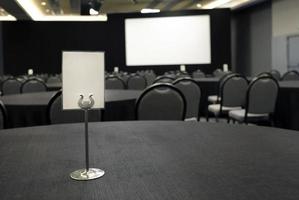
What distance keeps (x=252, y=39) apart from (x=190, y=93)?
422 inches

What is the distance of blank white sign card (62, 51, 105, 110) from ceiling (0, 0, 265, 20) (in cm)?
1171

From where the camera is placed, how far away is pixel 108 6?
1544 centimetres

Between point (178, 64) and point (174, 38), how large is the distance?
37.3 inches

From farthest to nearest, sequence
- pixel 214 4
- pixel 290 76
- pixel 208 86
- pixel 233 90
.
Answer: pixel 214 4 < pixel 208 86 < pixel 290 76 < pixel 233 90

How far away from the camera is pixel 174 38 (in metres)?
14.9

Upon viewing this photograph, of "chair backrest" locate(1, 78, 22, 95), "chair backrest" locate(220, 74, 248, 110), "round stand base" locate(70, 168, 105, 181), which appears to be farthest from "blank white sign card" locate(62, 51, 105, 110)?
"chair backrest" locate(1, 78, 22, 95)

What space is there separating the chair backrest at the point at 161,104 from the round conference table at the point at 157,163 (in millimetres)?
1103

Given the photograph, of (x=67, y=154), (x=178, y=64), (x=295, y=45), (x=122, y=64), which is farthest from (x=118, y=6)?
(x=67, y=154)

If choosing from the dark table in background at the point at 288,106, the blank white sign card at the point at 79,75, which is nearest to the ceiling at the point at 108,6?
the dark table in background at the point at 288,106

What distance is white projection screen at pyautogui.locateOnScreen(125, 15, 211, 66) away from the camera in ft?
48.4

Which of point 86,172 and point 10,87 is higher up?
point 10,87

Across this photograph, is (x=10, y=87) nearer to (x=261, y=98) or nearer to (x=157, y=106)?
(x=261, y=98)

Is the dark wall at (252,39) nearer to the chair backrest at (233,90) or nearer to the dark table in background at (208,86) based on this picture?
the dark table in background at (208,86)

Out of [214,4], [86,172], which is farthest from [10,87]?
[214,4]
